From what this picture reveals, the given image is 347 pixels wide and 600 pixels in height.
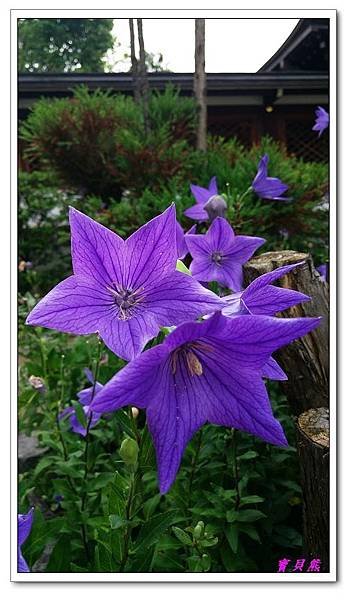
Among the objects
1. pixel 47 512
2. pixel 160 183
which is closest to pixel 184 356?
pixel 47 512

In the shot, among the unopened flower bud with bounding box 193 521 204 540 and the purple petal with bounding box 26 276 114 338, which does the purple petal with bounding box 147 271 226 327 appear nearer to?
the purple petal with bounding box 26 276 114 338

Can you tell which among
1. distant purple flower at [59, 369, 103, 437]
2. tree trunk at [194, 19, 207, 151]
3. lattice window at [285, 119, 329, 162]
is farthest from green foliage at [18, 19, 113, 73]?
lattice window at [285, 119, 329, 162]

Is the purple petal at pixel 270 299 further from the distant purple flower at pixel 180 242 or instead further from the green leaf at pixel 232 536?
the green leaf at pixel 232 536

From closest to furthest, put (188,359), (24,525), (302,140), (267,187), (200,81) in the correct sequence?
(188,359)
(24,525)
(267,187)
(200,81)
(302,140)

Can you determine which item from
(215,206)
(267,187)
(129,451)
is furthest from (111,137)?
(129,451)

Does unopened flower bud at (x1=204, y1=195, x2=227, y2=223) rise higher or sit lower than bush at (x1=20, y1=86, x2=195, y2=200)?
lower

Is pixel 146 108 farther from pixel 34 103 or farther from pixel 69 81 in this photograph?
pixel 34 103

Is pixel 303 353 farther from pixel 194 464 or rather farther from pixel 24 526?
pixel 24 526
